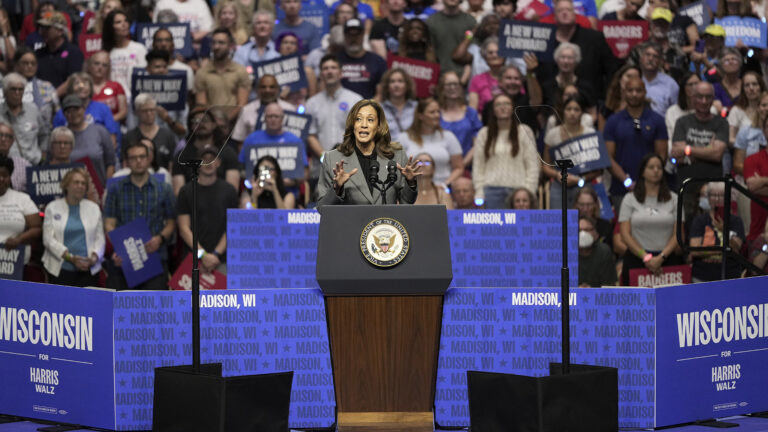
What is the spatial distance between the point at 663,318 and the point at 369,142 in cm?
209

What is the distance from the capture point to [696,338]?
7.57m

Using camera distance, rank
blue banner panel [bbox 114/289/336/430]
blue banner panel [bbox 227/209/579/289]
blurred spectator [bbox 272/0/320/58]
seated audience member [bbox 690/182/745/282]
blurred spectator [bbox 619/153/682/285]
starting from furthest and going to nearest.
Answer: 1. blurred spectator [bbox 272/0/320/58]
2. blurred spectator [bbox 619/153/682/285]
3. seated audience member [bbox 690/182/745/282]
4. blue banner panel [bbox 227/209/579/289]
5. blue banner panel [bbox 114/289/336/430]

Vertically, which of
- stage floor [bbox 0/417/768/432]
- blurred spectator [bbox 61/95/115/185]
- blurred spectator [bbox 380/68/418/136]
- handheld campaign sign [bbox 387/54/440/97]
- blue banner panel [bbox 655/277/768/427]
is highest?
handheld campaign sign [bbox 387/54/440/97]

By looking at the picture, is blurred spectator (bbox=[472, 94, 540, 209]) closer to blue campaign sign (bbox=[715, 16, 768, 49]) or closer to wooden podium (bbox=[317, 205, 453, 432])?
blue campaign sign (bbox=[715, 16, 768, 49])

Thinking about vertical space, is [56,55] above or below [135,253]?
above

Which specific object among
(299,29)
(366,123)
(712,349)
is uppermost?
(299,29)

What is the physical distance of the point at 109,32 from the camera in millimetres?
13148

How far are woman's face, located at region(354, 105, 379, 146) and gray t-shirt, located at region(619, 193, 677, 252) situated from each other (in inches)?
185

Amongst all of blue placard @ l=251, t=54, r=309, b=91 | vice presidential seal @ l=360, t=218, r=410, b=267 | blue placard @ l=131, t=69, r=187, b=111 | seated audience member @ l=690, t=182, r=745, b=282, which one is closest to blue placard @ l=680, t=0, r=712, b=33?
seated audience member @ l=690, t=182, r=745, b=282

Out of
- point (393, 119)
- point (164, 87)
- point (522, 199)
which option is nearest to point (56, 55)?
point (164, 87)

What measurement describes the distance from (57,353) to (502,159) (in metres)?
5.15

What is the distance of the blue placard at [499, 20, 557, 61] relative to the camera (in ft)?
41.0

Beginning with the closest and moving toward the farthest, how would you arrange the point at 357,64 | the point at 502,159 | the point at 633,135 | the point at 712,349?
the point at 712,349 → the point at 502,159 → the point at 633,135 → the point at 357,64

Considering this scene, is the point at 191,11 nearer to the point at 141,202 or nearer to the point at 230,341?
the point at 141,202
